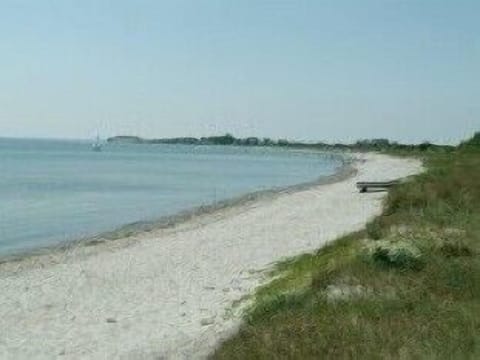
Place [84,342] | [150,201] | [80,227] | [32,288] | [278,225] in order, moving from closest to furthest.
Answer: [84,342]
[32,288]
[278,225]
[80,227]
[150,201]

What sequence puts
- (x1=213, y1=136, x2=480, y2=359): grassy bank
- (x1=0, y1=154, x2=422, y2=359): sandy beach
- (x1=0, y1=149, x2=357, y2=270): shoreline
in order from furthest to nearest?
(x1=0, y1=149, x2=357, y2=270): shoreline → (x1=0, y1=154, x2=422, y2=359): sandy beach → (x1=213, y1=136, x2=480, y2=359): grassy bank

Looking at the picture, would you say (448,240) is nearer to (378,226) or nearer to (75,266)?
(378,226)

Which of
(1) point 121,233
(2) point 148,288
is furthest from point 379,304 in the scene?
(1) point 121,233

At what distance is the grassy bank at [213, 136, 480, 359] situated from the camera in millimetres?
7277

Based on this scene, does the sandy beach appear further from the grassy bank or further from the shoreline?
the grassy bank

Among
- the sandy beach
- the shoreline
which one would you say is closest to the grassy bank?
the sandy beach

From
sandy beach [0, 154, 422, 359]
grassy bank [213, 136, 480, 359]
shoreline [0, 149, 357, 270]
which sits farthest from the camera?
shoreline [0, 149, 357, 270]

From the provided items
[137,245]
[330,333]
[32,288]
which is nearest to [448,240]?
[330,333]

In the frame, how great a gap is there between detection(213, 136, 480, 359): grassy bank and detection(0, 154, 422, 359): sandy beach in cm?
110

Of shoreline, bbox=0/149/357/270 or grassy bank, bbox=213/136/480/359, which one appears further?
shoreline, bbox=0/149/357/270

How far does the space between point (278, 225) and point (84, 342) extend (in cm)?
1574

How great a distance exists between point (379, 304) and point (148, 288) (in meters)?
7.20

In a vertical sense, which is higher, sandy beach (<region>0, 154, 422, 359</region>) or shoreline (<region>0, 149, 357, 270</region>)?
sandy beach (<region>0, 154, 422, 359</region>)

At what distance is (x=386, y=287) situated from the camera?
986 centimetres
